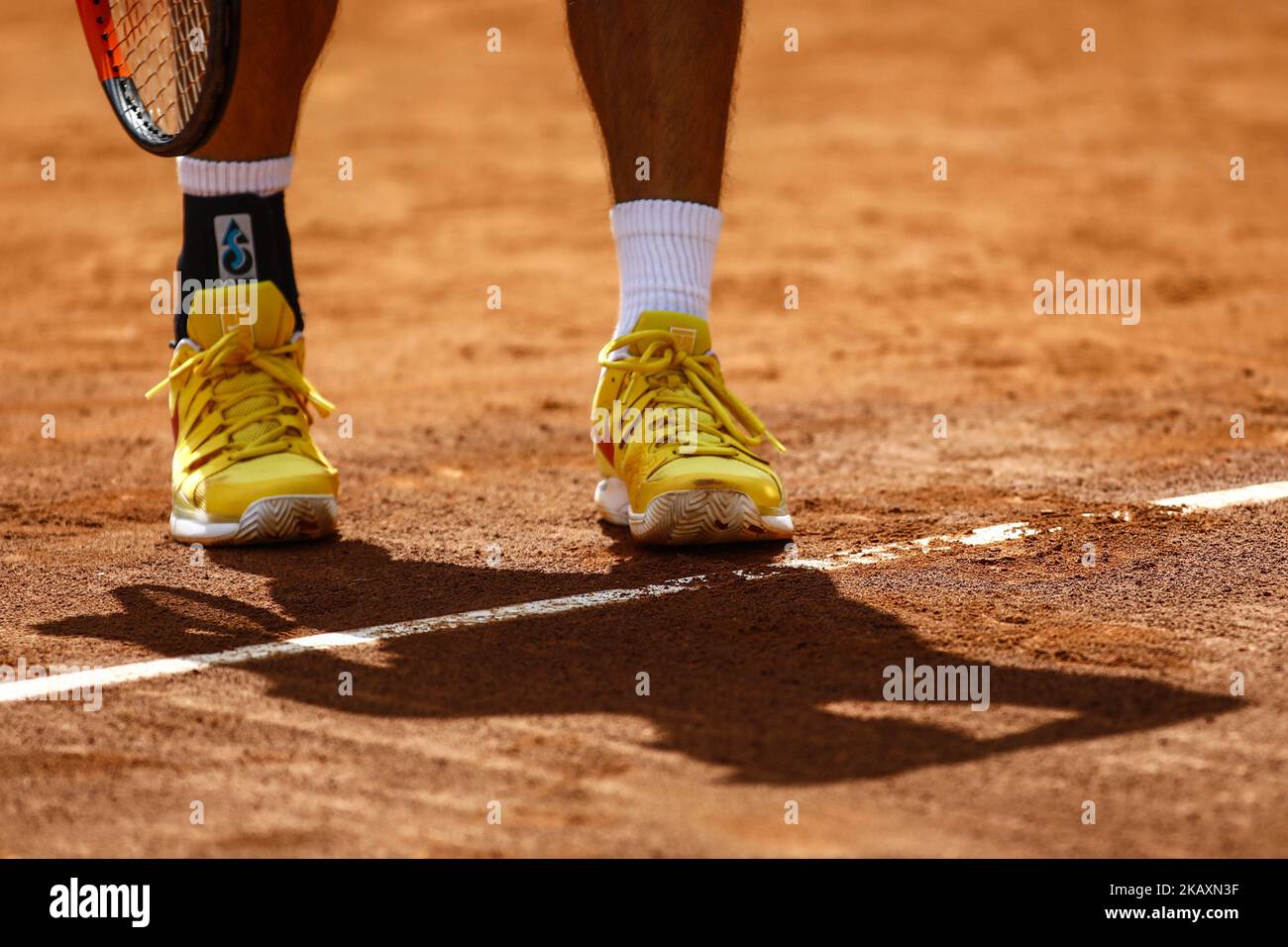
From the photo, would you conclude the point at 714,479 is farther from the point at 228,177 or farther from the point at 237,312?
the point at 228,177

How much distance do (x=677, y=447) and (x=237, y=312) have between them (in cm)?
87

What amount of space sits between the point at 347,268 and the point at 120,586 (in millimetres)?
3557

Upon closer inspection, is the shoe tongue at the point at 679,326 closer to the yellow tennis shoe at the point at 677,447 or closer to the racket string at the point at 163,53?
the yellow tennis shoe at the point at 677,447

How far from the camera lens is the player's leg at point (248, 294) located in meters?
3.29

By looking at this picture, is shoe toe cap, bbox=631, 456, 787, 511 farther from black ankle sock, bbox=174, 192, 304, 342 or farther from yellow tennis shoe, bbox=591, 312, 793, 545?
black ankle sock, bbox=174, 192, 304, 342

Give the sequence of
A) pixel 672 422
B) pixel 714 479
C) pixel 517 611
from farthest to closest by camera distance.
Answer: pixel 672 422 → pixel 714 479 → pixel 517 611

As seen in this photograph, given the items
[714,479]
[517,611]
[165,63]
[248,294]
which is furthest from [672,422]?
[165,63]

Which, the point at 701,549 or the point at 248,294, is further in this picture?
the point at 248,294

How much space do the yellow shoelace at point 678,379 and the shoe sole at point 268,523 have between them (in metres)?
0.57

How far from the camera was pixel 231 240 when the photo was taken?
338 centimetres

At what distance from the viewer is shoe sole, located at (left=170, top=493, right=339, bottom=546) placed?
3.22 m

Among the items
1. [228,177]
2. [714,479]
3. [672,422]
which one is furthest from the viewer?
[228,177]

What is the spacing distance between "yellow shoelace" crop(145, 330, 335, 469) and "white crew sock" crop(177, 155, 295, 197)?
26 cm

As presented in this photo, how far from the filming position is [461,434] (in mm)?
4230
